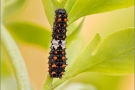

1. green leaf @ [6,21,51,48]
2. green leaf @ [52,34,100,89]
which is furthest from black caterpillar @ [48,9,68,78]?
green leaf @ [6,21,51,48]

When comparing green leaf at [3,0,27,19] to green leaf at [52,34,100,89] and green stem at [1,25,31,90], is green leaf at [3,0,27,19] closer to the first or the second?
green stem at [1,25,31,90]

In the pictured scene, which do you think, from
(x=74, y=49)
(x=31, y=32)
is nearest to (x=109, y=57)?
(x=74, y=49)

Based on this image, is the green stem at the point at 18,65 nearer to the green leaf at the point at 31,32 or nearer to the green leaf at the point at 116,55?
the green leaf at the point at 116,55

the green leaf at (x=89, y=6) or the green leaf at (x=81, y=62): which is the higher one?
the green leaf at (x=89, y=6)

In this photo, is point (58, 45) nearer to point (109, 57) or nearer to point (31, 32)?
point (109, 57)

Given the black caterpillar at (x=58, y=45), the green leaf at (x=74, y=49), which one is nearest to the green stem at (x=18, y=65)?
the black caterpillar at (x=58, y=45)

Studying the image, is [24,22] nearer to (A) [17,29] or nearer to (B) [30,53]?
(A) [17,29]
